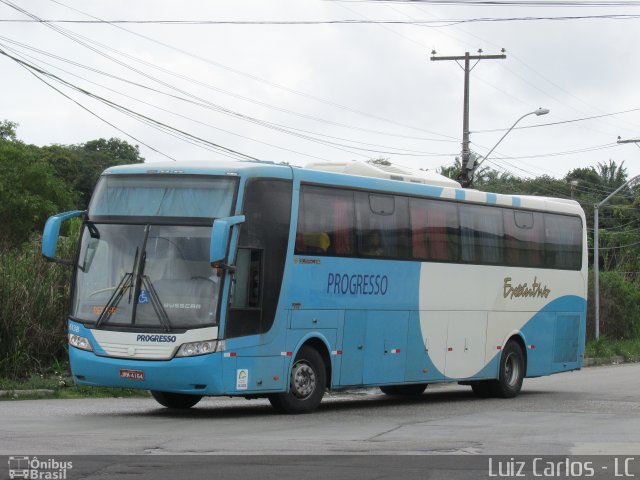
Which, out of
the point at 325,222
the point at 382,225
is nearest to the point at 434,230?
the point at 382,225

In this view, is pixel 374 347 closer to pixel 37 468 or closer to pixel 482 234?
pixel 482 234

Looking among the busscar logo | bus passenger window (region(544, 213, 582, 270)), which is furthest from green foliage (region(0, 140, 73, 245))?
the busscar logo

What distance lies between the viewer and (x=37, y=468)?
32.3ft

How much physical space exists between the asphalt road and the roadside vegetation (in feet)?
7.11

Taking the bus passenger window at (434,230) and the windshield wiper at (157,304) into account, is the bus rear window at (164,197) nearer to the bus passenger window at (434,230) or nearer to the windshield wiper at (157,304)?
the windshield wiper at (157,304)

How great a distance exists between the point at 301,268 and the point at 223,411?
261 centimetres

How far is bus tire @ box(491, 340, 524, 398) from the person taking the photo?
21.7 m

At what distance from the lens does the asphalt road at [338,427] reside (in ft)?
39.5

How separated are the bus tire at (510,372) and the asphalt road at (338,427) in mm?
290

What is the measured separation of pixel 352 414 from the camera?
17297mm

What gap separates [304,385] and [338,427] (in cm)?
211

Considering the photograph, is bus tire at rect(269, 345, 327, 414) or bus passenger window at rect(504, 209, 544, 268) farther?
bus passenger window at rect(504, 209, 544, 268)

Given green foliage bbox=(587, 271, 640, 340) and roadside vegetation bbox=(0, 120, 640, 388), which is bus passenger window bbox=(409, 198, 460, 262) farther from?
green foliage bbox=(587, 271, 640, 340)

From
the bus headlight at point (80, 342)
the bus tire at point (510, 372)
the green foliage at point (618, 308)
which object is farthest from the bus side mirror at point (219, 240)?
the green foliage at point (618, 308)
